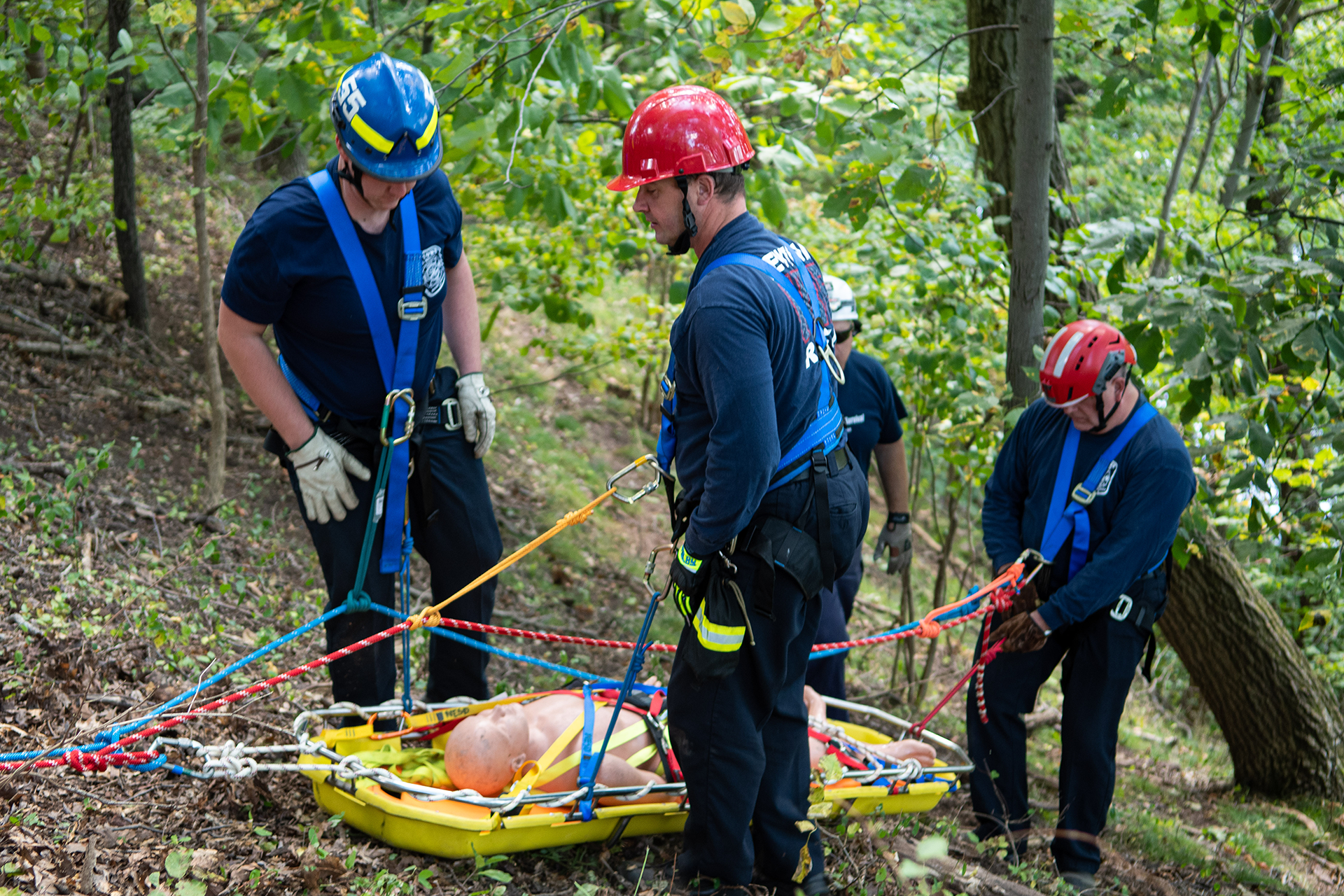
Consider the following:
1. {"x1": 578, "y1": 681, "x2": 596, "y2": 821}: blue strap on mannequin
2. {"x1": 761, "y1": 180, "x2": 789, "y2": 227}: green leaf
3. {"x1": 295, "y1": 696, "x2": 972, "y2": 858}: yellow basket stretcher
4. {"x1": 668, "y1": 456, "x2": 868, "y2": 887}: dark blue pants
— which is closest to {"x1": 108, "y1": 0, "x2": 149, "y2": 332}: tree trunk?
{"x1": 761, "y1": 180, "x2": 789, "y2": 227}: green leaf

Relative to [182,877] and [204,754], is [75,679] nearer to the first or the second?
[204,754]

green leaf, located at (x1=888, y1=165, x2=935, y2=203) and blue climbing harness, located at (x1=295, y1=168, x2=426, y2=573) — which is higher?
green leaf, located at (x1=888, y1=165, x2=935, y2=203)

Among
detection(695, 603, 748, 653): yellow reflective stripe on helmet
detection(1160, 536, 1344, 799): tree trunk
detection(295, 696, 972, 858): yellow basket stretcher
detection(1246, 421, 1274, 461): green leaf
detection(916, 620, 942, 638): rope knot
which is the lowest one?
detection(1160, 536, 1344, 799): tree trunk

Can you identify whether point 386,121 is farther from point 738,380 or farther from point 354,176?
point 738,380

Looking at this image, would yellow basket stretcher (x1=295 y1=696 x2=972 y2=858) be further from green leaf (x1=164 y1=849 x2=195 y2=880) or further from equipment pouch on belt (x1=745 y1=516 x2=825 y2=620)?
equipment pouch on belt (x1=745 y1=516 x2=825 y2=620)

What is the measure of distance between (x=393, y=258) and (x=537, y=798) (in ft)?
6.29

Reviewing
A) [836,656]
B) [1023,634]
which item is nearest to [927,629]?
[1023,634]

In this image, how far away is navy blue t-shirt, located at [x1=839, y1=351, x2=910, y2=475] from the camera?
16.2 ft

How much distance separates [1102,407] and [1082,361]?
8.9 inches

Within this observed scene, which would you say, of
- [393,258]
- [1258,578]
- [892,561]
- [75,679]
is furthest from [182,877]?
[1258,578]

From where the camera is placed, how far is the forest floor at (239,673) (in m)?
2.88

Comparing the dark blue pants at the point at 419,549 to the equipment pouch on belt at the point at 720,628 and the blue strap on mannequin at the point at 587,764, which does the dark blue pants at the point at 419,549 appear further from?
the equipment pouch on belt at the point at 720,628

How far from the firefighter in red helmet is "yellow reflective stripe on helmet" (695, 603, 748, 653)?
1.69m

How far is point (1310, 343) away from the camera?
3.19 m
